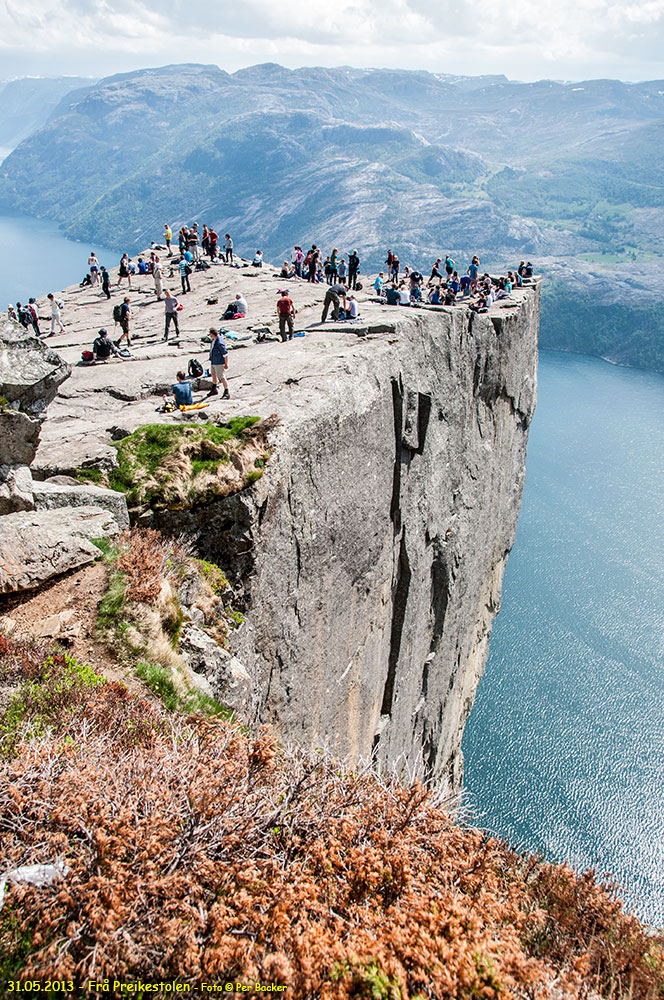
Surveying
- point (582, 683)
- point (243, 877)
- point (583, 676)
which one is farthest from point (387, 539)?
point (583, 676)

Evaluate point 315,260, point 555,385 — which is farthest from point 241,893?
point 555,385

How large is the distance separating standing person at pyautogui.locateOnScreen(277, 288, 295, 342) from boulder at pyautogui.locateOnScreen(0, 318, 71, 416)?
7895 mm

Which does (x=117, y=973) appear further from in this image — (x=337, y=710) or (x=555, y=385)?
(x=555, y=385)

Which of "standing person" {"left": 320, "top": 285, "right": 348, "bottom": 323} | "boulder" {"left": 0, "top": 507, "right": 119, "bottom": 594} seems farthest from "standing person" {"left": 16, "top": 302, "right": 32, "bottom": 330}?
"boulder" {"left": 0, "top": 507, "right": 119, "bottom": 594}

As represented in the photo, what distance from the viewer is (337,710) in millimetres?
14953

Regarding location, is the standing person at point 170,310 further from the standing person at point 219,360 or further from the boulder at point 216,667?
the boulder at point 216,667

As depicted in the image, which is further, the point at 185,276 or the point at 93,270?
the point at 93,270

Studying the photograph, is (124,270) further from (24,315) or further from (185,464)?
(185,464)

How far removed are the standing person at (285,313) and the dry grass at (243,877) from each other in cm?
1242

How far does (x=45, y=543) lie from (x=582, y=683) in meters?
40.7

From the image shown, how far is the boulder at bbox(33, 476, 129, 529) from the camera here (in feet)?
32.4

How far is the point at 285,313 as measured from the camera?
1741cm

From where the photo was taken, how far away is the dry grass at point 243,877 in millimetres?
4711

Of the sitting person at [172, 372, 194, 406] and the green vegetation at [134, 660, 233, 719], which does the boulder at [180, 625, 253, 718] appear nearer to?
A: the green vegetation at [134, 660, 233, 719]
